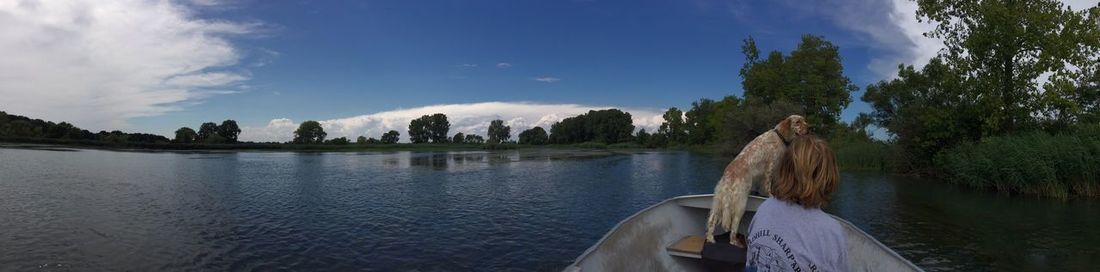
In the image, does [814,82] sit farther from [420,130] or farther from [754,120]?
[420,130]

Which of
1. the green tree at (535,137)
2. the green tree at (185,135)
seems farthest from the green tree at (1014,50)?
the green tree at (535,137)

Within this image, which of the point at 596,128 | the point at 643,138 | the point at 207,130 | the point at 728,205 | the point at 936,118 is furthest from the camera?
the point at 596,128

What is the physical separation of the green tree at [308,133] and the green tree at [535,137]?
6936cm

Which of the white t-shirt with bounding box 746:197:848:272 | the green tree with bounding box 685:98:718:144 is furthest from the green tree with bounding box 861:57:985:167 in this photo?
the green tree with bounding box 685:98:718:144

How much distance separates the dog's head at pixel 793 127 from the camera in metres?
6.00

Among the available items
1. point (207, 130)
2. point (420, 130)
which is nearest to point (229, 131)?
point (207, 130)

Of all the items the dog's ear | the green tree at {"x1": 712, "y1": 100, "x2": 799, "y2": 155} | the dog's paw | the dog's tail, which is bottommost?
the dog's paw

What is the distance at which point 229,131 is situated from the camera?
13550cm

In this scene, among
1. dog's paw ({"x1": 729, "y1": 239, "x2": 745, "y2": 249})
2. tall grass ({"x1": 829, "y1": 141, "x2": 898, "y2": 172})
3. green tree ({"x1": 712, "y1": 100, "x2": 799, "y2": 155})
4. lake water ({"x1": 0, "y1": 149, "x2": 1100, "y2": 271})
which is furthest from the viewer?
green tree ({"x1": 712, "y1": 100, "x2": 799, "y2": 155})

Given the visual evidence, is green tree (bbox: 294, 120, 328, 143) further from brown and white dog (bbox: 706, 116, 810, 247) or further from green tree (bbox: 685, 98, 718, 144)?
brown and white dog (bbox: 706, 116, 810, 247)

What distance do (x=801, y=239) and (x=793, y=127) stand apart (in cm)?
384

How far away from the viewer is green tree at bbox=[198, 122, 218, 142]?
130325 millimetres

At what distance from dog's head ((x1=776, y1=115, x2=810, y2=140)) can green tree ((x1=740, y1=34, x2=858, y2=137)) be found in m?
50.9

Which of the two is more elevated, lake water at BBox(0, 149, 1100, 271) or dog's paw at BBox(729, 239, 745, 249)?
dog's paw at BBox(729, 239, 745, 249)
